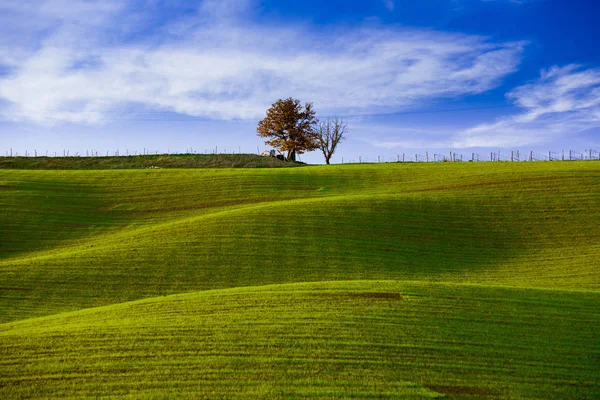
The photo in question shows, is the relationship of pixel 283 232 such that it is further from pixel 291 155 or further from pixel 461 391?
pixel 291 155

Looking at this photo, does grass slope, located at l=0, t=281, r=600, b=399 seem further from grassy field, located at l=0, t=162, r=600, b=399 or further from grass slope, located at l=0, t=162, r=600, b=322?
grass slope, located at l=0, t=162, r=600, b=322

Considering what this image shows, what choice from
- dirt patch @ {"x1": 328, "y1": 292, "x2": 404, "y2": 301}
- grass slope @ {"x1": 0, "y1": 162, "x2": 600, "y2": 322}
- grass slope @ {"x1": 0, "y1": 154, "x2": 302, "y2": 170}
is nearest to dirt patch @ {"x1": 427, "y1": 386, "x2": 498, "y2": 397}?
dirt patch @ {"x1": 328, "y1": 292, "x2": 404, "y2": 301}

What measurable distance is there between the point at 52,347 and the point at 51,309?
7.15 meters

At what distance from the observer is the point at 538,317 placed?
13281 millimetres

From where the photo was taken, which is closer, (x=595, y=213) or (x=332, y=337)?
(x=332, y=337)

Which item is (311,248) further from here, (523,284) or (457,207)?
(457,207)

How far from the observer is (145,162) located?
6469cm

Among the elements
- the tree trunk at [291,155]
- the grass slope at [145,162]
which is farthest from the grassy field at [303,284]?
the tree trunk at [291,155]

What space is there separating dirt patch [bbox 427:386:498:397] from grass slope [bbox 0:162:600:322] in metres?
10.8

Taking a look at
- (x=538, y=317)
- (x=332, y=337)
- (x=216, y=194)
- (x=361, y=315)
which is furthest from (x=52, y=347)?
(x=216, y=194)

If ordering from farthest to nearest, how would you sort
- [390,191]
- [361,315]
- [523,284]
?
1. [390,191]
2. [523,284]
3. [361,315]

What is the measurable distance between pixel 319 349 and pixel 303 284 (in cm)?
623

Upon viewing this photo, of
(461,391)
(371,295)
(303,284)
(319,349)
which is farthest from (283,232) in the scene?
(461,391)

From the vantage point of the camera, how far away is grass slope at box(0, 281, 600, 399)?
9.21 meters
